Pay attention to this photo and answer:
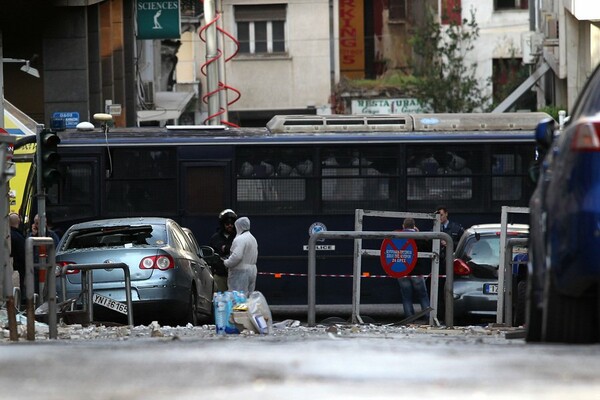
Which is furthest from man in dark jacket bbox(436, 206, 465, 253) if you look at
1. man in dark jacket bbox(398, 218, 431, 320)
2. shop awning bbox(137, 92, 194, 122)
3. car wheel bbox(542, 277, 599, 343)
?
shop awning bbox(137, 92, 194, 122)

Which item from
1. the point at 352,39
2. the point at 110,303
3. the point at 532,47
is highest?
the point at 352,39

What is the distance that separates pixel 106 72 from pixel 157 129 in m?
12.7

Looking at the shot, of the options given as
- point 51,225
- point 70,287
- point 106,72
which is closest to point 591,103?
point 70,287

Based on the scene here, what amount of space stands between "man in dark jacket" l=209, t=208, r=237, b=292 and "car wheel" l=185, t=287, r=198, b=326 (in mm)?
3298

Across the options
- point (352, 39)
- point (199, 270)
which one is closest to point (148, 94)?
point (352, 39)

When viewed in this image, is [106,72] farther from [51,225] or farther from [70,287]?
[70,287]

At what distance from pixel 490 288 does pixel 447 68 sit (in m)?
30.9

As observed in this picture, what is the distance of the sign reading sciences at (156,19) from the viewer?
124ft

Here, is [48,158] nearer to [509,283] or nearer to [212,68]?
[509,283]

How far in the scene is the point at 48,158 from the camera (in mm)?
19969

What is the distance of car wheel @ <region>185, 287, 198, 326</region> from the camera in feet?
63.1

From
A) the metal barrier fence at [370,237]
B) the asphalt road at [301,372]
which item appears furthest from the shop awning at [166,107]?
the asphalt road at [301,372]

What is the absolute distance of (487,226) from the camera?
21516mm

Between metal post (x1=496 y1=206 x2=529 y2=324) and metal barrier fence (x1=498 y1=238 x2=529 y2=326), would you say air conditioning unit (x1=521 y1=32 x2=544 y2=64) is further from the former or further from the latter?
metal barrier fence (x1=498 y1=238 x2=529 y2=326)
